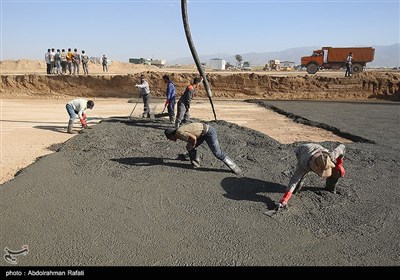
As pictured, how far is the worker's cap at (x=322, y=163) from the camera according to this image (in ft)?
12.5

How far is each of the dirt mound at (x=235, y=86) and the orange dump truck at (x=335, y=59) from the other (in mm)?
6479

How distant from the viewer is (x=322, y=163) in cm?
382

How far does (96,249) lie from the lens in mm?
3430

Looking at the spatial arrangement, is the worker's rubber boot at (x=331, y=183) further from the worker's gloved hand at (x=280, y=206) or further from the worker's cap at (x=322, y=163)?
the worker's gloved hand at (x=280, y=206)

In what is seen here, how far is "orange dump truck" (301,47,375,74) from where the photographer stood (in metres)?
24.7

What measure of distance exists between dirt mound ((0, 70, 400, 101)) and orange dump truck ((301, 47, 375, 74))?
255 inches

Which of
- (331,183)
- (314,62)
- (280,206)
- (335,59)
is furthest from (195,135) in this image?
(335,59)

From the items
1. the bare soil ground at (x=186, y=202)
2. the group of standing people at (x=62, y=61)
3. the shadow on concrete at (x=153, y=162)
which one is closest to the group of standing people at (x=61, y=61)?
the group of standing people at (x=62, y=61)

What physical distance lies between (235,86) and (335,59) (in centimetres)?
1101

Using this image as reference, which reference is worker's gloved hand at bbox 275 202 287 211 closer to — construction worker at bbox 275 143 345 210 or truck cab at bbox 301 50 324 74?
construction worker at bbox 275 143 345 210

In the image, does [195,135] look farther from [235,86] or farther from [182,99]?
[235,86]
